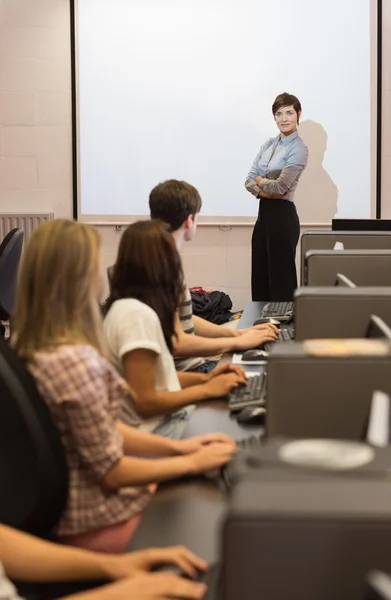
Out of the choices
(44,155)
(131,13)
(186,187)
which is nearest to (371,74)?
(131,13)

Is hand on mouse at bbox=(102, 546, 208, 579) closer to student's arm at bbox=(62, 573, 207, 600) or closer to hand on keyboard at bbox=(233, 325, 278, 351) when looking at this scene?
student's arm at bbox=(62, 573, 207, 600)

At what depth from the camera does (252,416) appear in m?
1.70

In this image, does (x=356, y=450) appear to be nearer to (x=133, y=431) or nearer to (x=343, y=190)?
(x=133, y=431)

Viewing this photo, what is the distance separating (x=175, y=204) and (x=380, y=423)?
5.58 feet

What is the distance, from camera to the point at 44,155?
5.57 metres

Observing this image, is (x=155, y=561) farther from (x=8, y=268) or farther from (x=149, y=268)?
(x=8, y=268)

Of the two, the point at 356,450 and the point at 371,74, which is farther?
the point at 371,74

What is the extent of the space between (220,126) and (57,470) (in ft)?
14.6

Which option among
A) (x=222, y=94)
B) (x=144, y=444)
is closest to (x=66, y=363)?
(x=144, y=444)

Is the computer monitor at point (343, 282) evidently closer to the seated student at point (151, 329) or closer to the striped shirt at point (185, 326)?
the seated student at point (151, 329)

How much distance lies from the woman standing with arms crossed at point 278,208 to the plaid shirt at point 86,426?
3.49 meters

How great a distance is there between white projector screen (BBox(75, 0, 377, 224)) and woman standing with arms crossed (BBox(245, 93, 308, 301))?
0.59 m

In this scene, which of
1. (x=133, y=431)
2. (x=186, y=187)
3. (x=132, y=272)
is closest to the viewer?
(x=133, y=431)

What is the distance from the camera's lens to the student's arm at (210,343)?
2.51 m
